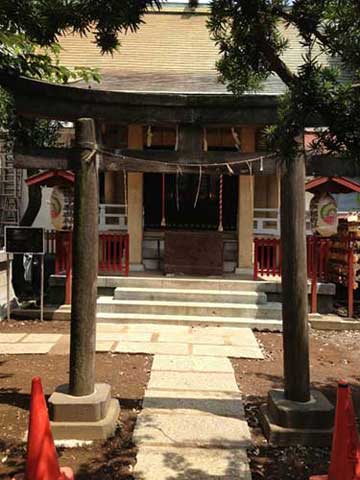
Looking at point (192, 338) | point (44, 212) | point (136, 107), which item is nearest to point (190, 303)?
point (192, 338)

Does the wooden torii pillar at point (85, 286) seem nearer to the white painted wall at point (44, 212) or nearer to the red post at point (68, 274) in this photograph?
the red post at point (68, 274)

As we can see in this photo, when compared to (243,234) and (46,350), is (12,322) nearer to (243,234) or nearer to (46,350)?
(46,350)

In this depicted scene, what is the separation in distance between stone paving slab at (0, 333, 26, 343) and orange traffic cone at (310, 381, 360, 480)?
5.62m

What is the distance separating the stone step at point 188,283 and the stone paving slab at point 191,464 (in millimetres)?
5918

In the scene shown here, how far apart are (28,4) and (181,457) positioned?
13.1 ft

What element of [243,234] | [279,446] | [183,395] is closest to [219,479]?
[279,446]

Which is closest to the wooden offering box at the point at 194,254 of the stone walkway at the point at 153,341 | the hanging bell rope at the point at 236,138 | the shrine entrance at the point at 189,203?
the shrine entrance at the point at 189,203

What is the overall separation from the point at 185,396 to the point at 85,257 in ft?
6.45

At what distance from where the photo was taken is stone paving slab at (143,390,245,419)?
4.89 m

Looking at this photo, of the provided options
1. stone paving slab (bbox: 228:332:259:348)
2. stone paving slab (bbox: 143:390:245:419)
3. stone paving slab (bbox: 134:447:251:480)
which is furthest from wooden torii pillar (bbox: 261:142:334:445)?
stone paving slab (bbox: 228:332:259:348)

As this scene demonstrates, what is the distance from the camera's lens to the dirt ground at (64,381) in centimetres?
377

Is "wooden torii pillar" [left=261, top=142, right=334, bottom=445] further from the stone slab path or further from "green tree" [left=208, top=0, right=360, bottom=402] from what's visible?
the stone slab path

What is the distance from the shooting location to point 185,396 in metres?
5.31

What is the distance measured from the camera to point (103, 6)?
12.0 feet
